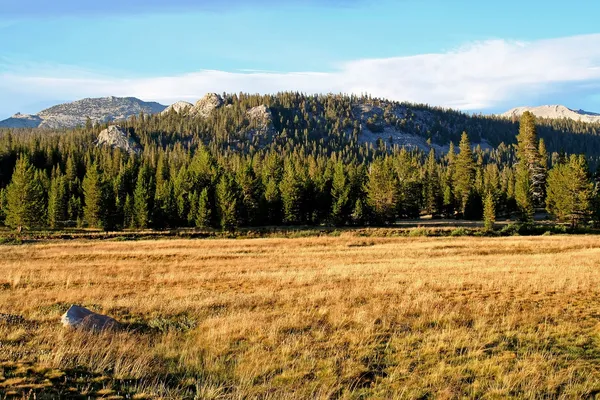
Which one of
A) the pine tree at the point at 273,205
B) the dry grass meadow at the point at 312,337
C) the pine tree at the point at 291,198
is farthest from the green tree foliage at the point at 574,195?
the dry grass meadow at the point at 312,337

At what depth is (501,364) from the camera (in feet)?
27.8

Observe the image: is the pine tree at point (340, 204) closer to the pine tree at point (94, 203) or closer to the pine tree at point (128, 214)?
the pine tree at point (128, 214)

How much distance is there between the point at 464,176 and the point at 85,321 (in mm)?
96020

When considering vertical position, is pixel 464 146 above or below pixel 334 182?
above

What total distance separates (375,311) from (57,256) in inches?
1238

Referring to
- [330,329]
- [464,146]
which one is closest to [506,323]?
[330,329]

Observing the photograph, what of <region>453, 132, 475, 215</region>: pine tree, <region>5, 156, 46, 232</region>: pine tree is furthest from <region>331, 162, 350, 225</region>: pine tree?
<region>5, 156, 46, 232</region>: pine tree

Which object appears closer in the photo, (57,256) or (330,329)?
(330,329)

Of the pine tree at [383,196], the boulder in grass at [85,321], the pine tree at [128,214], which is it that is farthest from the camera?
the pine tree at [383,196]

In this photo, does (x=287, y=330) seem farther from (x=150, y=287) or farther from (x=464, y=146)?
(x=464, y=146)

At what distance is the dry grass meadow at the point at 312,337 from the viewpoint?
23.8 ft

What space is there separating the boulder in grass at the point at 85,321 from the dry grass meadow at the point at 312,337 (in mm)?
468

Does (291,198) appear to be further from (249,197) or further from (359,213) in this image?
(359,213)

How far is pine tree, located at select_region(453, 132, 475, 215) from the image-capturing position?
9231 centimetres
